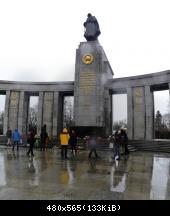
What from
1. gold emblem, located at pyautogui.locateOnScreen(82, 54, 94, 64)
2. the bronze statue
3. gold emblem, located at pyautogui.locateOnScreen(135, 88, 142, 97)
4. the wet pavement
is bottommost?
the wet pavement

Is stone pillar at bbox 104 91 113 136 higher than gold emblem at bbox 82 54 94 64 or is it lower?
lower

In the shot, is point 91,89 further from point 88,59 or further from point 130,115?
point 130,115

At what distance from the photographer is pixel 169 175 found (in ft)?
34.3

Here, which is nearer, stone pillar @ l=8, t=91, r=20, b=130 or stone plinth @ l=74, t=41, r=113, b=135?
stone plinth @ l=74, t=41, r=113, b=135

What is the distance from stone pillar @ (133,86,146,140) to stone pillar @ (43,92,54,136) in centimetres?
1035

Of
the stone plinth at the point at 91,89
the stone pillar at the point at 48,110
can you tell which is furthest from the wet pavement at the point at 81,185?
the stone pillar at the point at 48,110

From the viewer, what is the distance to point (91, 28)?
106ft

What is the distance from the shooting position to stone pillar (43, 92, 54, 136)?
110ft

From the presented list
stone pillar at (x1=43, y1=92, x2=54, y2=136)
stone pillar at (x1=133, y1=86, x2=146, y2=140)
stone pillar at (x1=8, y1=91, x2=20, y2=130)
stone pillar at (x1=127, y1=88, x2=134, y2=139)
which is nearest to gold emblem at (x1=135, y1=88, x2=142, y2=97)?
stone pillar at (x1=133, y1=86, x2=146, y2=140)

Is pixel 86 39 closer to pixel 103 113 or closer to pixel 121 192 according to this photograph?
pixel 103 113

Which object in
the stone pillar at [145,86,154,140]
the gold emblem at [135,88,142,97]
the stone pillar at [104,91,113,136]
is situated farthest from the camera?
the stone pillar at [104,91,113,136]

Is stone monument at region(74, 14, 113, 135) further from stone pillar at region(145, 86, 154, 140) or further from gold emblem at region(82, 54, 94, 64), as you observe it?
stone pillar at region(145, 86, 154, 140)

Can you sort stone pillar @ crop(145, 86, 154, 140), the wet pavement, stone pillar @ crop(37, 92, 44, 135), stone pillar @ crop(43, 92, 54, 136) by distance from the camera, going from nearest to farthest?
the wet pavement < stone pillar @ crop(145, 86, 154, 140) < stone pillar @ crop(43, 92, 54, 136) < stone pillar @ crop(37, 92, 44, 135)

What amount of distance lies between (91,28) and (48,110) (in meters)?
11.2
